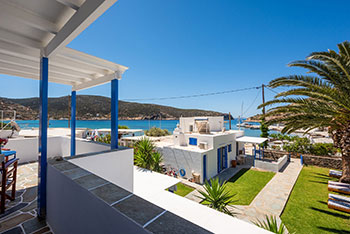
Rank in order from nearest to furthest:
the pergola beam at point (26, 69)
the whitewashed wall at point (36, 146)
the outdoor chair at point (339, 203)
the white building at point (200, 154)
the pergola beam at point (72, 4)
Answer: the pergola beam at point (72, 4), the pergola beam at point (26, 69), the whitewashed wall at point (36, 146), the outdoor chair at point (339, 203), the white building at point (200, 154)

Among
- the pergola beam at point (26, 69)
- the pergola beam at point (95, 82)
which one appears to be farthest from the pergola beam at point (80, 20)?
the pergola beam at point (26, 69)

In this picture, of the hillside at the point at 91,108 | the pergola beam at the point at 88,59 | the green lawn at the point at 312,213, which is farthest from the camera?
the hillside at the point at 91,108

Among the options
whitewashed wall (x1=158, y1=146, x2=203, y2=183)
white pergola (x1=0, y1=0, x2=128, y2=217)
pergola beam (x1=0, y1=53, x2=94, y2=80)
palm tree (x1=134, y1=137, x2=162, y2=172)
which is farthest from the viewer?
whitewashed wall (x1=158, y1=146, x2=203, y2=183)

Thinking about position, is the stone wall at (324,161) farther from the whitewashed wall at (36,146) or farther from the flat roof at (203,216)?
the whitewashed wall at (36,146)

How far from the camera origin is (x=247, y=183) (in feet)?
32.1

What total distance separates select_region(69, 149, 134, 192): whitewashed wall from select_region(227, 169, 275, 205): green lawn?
5.64 m

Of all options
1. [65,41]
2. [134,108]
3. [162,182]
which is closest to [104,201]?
[65,41]

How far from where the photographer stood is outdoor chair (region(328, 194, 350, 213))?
6434mm

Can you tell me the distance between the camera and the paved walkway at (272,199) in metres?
6.29

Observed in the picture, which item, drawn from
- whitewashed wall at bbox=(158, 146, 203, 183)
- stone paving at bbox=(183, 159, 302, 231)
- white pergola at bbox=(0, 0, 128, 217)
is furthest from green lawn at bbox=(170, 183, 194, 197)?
white pergola at bbox=(0, 0, 128, 217)

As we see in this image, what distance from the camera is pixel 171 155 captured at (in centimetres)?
1115

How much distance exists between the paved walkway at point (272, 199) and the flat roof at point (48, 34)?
6146 millimetres

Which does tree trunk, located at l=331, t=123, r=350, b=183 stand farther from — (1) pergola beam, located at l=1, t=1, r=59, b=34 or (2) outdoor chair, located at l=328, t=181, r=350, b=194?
(1) pergola beam, located at l=1, t=1, r=59, b=34

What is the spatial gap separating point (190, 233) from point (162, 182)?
4.14 meters
